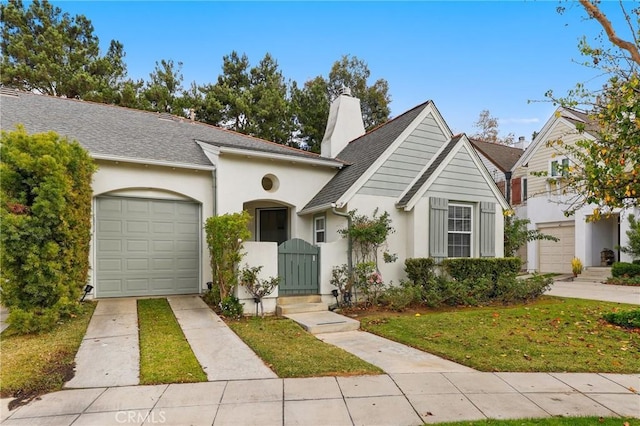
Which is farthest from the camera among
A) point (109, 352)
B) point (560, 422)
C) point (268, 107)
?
point (268, 107)

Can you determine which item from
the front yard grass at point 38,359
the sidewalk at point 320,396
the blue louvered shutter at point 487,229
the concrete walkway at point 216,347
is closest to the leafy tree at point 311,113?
the blue louvered shutter at point 487,229

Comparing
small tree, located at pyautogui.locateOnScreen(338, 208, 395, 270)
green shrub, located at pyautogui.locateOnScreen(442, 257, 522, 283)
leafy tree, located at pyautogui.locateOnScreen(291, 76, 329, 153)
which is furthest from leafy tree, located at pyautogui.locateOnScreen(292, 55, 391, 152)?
green shrub, located at pyautogui.locateOnScreen(442, 257, 522, 283)

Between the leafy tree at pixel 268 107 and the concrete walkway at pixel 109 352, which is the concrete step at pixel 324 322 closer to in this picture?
the concrete walkway at pixel 109 352

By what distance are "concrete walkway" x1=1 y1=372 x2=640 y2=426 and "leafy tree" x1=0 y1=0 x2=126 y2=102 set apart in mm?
19621

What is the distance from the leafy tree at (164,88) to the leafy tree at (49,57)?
1.85m

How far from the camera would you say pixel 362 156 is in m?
11.0

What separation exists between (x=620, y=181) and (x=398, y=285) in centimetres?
639

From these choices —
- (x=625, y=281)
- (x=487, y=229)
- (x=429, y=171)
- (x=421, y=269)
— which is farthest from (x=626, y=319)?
(x=625, y=281)

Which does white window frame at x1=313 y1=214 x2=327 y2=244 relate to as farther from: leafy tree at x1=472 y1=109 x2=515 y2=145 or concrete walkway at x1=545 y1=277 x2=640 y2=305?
leafy tree at x1=472 y1=109 x2=515 y2=145

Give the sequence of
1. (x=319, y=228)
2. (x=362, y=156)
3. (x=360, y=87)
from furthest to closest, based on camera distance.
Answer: (x=360, y=87) → (x=362, y=156) → (x=319, y=228)

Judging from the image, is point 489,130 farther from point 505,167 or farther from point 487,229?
point 487,229

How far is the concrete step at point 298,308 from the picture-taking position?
8.07m

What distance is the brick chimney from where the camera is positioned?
13742 mm

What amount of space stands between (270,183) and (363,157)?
293 centimetres
